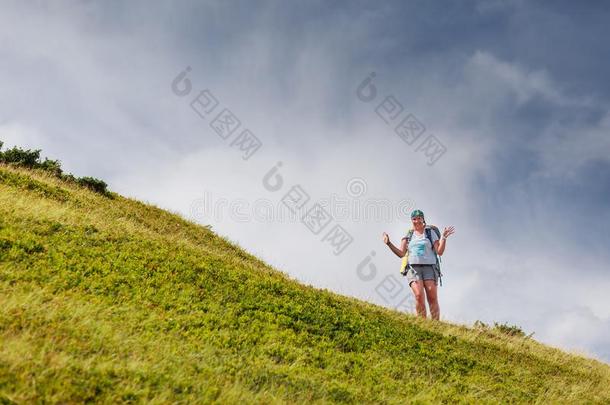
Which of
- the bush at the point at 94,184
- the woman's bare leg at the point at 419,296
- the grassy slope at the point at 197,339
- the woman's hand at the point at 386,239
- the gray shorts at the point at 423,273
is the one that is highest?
the woman's hand at the point at 386,239

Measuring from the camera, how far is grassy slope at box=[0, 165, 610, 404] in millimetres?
6680

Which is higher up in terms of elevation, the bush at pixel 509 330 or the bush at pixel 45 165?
the bush at pixel 509 330

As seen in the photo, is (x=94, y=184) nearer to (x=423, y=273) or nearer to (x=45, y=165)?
(x=45, y=165)

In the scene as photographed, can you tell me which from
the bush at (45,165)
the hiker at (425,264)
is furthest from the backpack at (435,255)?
the bush at (45,165)

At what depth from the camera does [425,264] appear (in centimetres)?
1659

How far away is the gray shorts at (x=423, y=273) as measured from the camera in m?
16.6

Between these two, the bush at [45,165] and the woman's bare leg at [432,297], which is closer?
the woman's bare leg at [432,297]

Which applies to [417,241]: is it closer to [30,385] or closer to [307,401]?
[307,401]

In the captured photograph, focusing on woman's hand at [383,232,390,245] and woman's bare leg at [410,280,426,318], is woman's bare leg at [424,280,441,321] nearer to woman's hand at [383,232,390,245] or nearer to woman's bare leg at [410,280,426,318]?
woman's bare leg at [410,280,426,318]

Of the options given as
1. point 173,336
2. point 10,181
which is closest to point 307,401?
point 173,336

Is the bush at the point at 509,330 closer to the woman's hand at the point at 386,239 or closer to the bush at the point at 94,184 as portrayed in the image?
the woman's hand at the point at 386,239

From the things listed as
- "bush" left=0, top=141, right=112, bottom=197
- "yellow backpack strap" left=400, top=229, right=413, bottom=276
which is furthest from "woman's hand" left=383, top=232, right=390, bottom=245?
"bush" left=0, top=141, right=112, bottom=197

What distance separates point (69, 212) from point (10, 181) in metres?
3.77

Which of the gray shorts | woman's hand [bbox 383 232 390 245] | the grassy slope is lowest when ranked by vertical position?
the grassy slope
